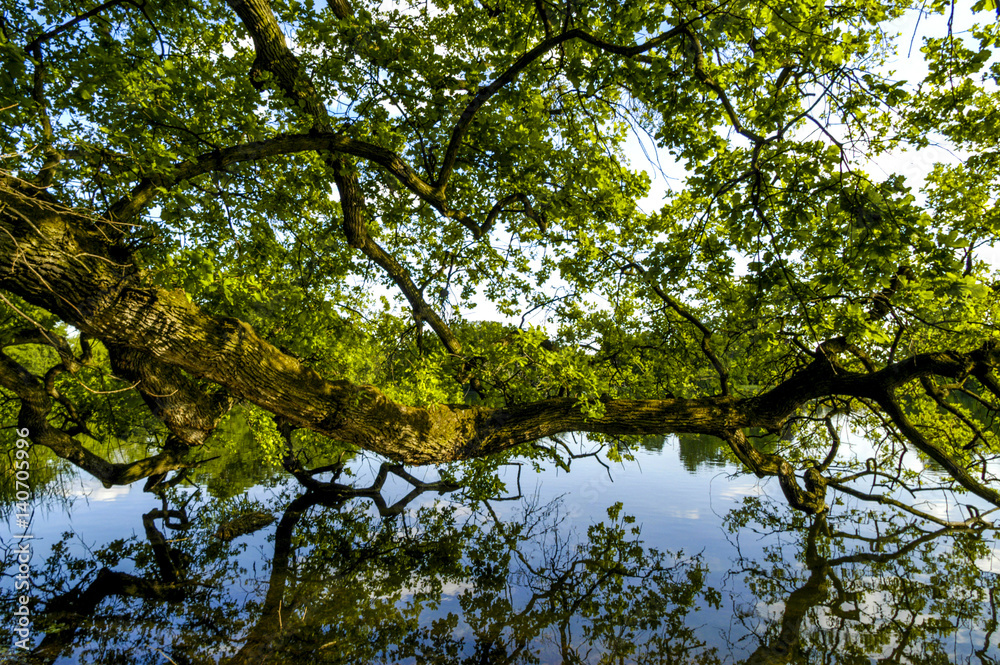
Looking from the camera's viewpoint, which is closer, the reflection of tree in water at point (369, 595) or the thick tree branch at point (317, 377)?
the thick tree branch at point (317, 377)

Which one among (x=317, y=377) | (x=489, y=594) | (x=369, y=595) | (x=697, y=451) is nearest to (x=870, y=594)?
(x=489, y=594)

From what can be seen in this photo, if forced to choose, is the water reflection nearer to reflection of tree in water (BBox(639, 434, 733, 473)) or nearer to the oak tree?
the oak tree

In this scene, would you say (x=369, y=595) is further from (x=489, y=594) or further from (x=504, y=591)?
(x=504, y=591)

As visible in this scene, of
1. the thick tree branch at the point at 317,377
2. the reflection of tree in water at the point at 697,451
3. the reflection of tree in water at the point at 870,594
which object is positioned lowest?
the reflection of tree in water at the point at 870,594

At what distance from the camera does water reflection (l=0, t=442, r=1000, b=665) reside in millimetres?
4660

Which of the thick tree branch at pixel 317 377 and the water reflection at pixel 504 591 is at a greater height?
the thick tree branch at pixel 317 377

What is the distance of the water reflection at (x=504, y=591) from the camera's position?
4660 millimetres

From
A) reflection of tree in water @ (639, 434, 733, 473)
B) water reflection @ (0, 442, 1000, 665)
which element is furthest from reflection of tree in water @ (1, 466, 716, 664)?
reflection of tree in water @ (639, 434, 733, 473)

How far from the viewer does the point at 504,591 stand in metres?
6.06

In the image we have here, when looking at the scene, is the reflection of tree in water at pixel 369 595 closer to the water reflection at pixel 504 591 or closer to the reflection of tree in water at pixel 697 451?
the water reflection at pixel 504 591

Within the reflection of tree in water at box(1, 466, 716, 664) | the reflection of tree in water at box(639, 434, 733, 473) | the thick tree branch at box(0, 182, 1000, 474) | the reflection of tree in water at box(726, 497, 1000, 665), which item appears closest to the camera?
the thick tree branch at box(0, 182, 1000, 474)

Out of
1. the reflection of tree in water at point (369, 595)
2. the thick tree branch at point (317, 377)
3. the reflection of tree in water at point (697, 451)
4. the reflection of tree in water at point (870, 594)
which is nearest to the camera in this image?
the thick tree branch at point (317, 377)

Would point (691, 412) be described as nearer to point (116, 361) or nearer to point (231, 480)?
point (116, 361)

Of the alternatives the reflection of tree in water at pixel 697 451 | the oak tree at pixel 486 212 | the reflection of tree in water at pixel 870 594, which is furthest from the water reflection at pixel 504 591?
the reflection of tree in water at pixel 697 451
